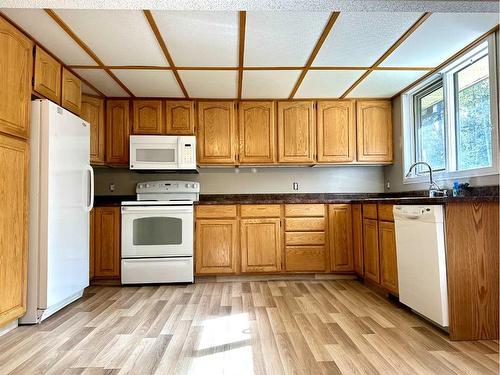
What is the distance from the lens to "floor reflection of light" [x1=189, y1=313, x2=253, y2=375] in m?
1.72

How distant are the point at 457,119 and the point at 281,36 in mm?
1793

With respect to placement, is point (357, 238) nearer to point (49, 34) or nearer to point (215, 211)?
point (215, 211)

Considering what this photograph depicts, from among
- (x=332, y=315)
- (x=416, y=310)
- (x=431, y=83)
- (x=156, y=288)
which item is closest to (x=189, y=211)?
(x=156, y=288)

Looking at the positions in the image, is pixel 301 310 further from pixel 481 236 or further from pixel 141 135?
pixel 141 135

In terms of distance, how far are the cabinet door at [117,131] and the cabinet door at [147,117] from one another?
10cm

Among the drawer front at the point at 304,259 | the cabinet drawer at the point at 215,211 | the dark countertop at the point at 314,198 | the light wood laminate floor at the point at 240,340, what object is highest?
the dark countertop at the point at 314,198

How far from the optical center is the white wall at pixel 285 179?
4.31 m

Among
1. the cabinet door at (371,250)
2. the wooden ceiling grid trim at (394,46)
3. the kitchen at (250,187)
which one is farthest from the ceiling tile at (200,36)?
the cabinet door at (371,250)

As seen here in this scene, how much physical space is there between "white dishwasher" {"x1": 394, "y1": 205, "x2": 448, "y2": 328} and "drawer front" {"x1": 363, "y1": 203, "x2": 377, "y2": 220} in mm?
576

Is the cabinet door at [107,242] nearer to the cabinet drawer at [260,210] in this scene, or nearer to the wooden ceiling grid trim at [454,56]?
the cabinet drawer at [260,210]

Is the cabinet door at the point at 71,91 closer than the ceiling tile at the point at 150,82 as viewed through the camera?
Yes

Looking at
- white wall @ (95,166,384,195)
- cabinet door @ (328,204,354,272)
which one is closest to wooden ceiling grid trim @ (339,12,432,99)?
white wall @ (95,166,384,195)

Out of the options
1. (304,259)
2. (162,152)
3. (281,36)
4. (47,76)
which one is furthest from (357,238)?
(47,76)

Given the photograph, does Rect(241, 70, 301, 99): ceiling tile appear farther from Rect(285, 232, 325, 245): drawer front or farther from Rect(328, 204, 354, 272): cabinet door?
Rect(285, 232, 325, 245): drawer front
